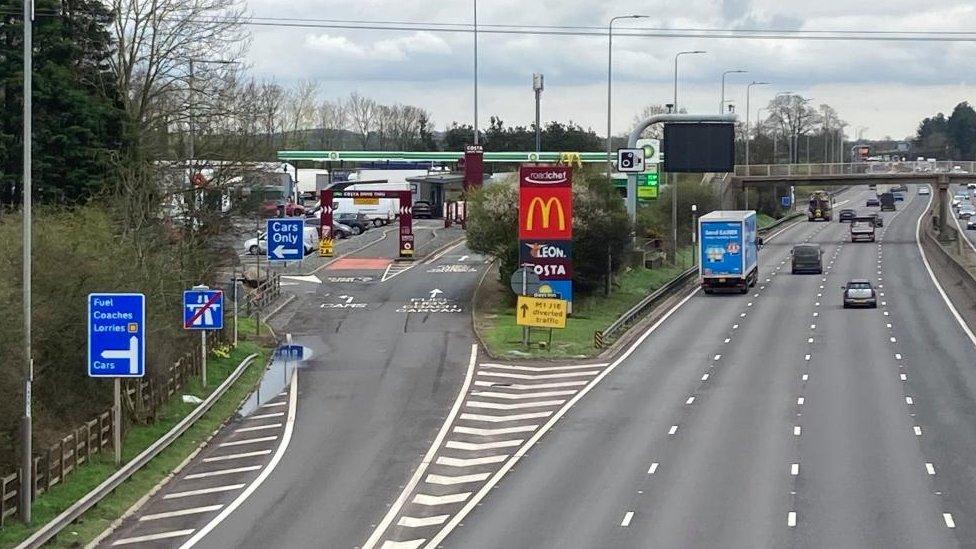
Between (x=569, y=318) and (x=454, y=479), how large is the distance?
28.0 m

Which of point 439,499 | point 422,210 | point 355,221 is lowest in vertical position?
point 439,499

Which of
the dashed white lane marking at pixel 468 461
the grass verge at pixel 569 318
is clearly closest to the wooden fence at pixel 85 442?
the dashed white lane marking at pixel 468 461

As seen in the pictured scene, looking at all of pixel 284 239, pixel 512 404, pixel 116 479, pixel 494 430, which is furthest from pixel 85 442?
pixel 284 239

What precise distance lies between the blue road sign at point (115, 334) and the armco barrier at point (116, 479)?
2.13m

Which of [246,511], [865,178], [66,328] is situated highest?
[865,178]

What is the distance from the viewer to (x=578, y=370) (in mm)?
44844

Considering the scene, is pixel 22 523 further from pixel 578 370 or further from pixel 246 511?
pixel 578 370

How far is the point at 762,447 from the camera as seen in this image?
106ft

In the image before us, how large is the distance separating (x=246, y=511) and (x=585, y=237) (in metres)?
35.6

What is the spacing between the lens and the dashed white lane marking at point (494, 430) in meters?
34.8

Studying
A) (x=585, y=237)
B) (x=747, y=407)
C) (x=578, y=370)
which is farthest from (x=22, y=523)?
(x=585, y=237)

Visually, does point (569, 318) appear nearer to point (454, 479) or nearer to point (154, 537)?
point (454, 479)

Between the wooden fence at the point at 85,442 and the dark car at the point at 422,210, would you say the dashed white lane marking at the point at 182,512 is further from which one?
the dark car at the point at 422,210

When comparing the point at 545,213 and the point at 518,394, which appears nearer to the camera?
the point at 518,394
